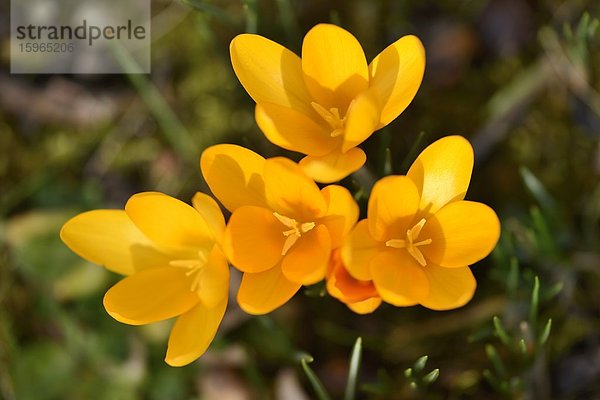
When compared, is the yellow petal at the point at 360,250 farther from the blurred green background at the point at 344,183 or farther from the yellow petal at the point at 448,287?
the blurred green background at the point at 344,183

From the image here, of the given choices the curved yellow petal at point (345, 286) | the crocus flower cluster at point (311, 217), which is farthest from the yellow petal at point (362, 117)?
the curved yellow petal at point (345, 286)

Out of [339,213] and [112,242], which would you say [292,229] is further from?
[112,242]

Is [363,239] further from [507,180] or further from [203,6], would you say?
[507,180]

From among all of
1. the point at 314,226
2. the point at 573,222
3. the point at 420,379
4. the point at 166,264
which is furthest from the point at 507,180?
the point at 166,264

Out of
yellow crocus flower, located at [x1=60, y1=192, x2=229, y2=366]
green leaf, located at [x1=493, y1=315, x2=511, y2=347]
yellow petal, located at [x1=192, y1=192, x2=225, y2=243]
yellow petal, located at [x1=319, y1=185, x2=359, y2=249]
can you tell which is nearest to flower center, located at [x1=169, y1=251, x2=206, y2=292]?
yellow crocus flower, located at [x1=60, y1=192, x2=229, y2=366]

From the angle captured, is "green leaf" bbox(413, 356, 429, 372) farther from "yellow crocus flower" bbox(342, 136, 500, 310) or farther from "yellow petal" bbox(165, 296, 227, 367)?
"yellow petal" bbox(165, 296, 227, 367)

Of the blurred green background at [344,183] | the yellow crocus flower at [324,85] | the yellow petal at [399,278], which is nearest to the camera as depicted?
the yellow petal at [399,278]

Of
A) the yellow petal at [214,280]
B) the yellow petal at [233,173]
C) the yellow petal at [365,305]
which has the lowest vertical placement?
the yellow petal at [214,280]
